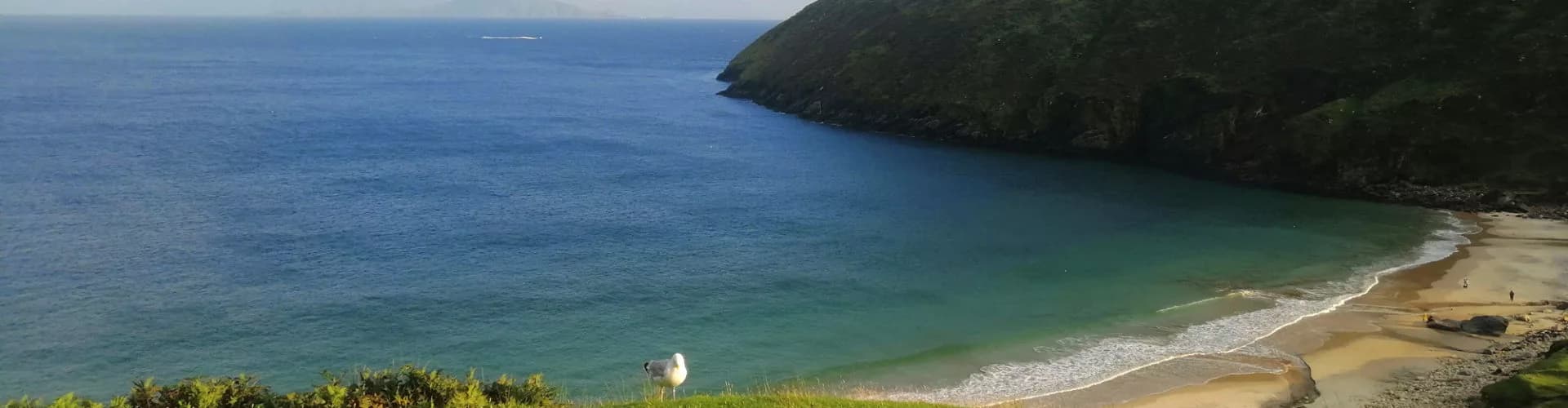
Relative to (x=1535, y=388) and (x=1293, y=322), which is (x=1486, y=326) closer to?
(x=1293, y=322)

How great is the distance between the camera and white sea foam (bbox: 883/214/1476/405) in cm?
3650

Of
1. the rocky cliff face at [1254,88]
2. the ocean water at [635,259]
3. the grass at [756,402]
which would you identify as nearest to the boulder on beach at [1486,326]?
the ocean water at [635,259]

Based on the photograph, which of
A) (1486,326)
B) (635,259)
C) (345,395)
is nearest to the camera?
(345,395)

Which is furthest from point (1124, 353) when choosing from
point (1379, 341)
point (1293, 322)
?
point (1379, 341)

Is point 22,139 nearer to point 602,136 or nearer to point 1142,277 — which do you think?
point 602,136

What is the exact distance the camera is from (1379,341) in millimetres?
40656

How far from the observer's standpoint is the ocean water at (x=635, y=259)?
40.9 m

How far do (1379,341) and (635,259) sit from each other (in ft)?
122

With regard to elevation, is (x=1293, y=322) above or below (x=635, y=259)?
above

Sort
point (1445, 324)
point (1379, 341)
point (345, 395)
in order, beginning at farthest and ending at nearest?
1. point (1445, 324)
2. point (1379, 341)
3. point (345, 395)

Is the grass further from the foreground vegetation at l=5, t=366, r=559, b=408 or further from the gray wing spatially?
the foreground vegetation at l=5, t=366, r=559, b=408

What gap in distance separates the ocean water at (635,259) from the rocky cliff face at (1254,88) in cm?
641

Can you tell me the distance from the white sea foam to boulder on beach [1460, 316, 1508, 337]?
→ 17.9 ft

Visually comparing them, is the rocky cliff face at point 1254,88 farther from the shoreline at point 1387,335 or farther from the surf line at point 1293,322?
the shoreline at point 1387,335
